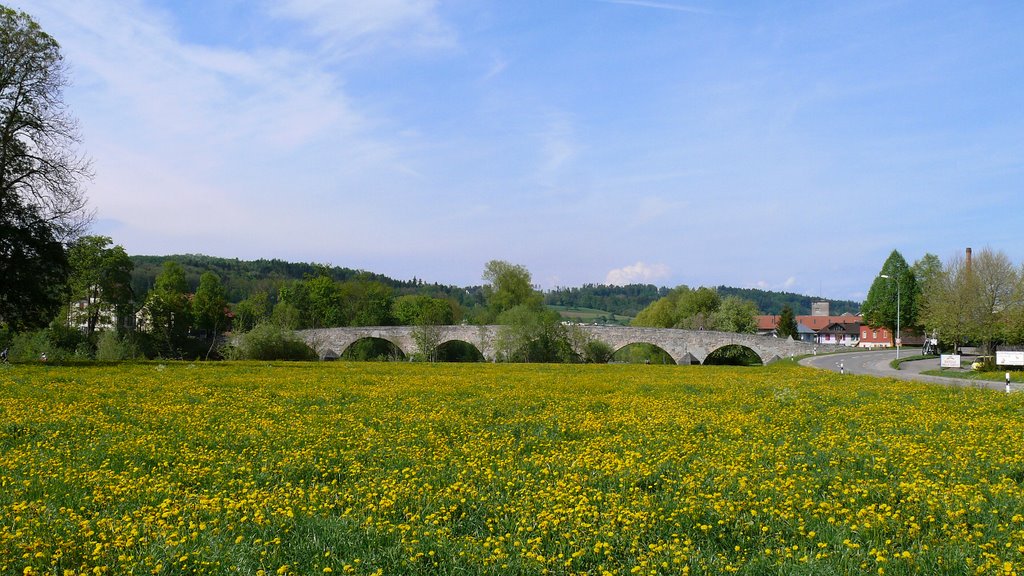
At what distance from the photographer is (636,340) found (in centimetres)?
7812

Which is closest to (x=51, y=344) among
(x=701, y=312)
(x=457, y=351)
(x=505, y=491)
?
(x=457, y=351)

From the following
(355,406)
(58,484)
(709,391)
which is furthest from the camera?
(709,391)

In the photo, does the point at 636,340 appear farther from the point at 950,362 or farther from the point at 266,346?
the point at 266,346

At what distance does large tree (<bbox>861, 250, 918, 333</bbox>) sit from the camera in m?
94.6

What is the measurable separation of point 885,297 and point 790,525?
100232mm

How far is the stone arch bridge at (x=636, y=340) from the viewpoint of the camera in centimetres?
7369

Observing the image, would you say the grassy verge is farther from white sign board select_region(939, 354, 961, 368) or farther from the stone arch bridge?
the stone arch bridge

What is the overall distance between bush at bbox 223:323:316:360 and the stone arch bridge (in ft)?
53.1

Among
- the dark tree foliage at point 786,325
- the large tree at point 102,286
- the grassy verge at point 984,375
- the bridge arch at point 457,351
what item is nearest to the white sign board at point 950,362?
the grassy verge at point 984,375

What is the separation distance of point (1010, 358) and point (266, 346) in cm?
→ 5433

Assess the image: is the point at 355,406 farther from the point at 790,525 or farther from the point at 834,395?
the point at 834,395

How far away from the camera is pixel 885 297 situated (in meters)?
95.5

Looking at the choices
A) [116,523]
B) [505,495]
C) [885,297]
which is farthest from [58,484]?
[885,297]

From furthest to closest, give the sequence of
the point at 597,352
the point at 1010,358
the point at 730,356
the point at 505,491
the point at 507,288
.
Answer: the point at 507,288 → the point at 730,356 → the point at 597,352 → the point at 1010,358 → the point at 505,491
